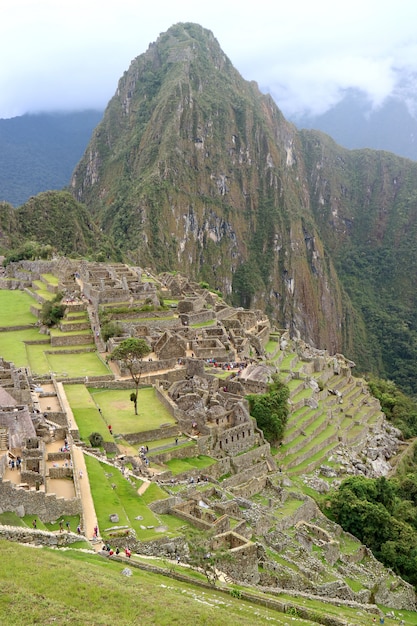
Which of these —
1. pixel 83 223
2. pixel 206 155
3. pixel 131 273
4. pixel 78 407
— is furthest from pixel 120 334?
pixel 206 155

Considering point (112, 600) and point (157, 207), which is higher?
point (157, 207)

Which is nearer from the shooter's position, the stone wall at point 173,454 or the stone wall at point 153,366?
the stone wall at point 173,454

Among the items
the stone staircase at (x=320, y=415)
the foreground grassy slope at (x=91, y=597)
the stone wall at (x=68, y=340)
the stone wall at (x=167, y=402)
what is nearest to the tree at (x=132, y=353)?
the stone wall at (x=167, y=402)

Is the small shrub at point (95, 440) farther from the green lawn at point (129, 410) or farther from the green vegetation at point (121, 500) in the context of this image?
the green lawn at point (129, 410)

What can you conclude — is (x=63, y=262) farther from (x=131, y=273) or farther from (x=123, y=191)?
(x=123, y=191)

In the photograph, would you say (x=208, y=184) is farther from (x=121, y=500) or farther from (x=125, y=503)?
(x=125, y=503)

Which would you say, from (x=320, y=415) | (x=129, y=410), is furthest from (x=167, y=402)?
(x=320, y=415)

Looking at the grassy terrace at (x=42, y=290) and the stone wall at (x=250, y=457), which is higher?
the grassy terrace at (x=42, y=290)
